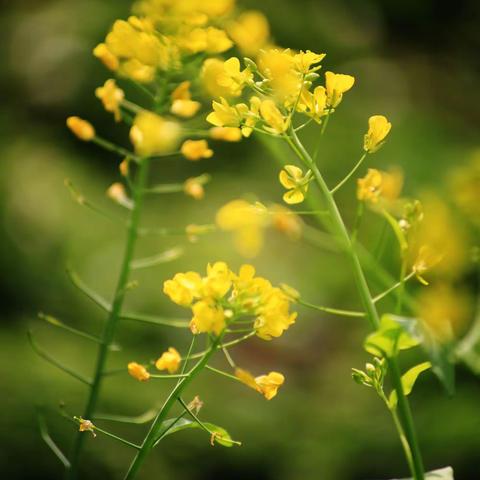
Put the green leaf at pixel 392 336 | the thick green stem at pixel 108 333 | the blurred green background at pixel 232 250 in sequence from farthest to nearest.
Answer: the blurred green background at pixel 232 250 < the thick green stem at pixel 108 333 < the green leaf at pixel 392 336

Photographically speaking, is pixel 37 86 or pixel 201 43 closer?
pixel 201 43

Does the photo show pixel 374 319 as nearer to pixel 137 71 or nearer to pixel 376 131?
pixel 376 131

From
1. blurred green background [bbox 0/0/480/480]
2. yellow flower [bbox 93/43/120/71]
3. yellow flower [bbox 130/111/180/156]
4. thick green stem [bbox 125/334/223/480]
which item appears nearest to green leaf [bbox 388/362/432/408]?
thick green stem [bbox 125/334/223/480]

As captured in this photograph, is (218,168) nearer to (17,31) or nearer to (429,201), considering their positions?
(17,31)

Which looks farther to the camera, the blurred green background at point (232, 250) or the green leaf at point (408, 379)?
the blurred green background at point (232, 250)

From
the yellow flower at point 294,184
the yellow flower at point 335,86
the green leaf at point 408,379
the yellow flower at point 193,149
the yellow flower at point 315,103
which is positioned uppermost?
the yellow flower at point 335,86

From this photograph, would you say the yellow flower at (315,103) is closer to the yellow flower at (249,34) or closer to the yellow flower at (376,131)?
the yellow flower at (376,131)

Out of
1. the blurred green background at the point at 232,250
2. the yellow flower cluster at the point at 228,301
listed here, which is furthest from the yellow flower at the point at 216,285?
the blurred green background at the point at 232,250

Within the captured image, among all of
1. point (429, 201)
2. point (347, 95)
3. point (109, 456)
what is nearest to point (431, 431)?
→ point (109, 456)
